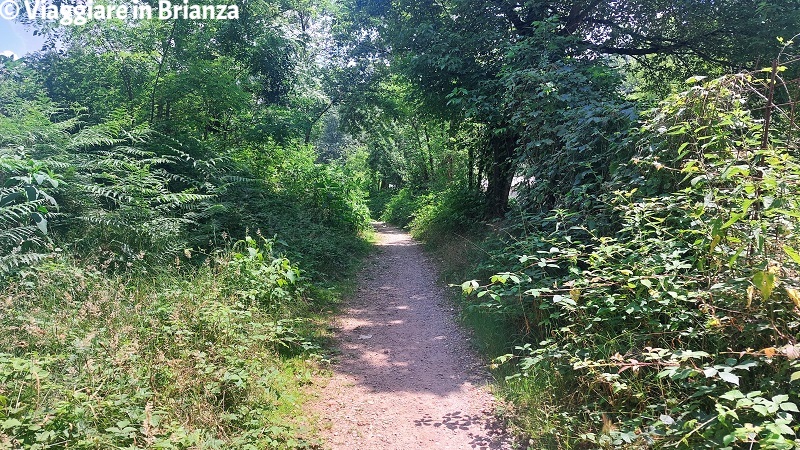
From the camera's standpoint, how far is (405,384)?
4.81 metres

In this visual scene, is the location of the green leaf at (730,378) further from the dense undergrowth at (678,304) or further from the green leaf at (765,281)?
the green leaf at (765,281)

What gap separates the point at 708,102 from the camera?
4086mm

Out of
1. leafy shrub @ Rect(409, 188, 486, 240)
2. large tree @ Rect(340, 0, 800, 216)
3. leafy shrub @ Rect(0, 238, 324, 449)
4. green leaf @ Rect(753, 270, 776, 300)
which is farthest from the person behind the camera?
leafy shrub @ Rect(409, 188, 486, 240)

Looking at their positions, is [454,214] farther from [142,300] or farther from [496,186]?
[142,300]

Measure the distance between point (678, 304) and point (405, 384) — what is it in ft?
9.09

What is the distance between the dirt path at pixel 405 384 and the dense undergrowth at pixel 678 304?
422 mm

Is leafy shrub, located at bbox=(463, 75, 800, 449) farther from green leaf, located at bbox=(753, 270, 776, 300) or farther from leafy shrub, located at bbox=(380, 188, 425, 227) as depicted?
leafy shrub, located at bbox=(380, 188, 425, 227)

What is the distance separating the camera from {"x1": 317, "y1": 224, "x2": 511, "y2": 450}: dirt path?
380 centimetres

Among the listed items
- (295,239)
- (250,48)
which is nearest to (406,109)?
(250,48)

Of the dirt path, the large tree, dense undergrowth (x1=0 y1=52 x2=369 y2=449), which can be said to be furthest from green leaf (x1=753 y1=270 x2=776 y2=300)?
the large tree

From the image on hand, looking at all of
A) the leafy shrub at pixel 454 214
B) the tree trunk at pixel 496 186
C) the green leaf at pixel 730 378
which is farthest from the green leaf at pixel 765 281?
the leafy shrub at pixel 454 214

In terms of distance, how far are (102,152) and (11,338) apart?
464cm

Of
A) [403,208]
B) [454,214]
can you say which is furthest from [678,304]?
[403,208]

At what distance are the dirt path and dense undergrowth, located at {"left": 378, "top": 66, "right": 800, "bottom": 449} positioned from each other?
422 millimetres
